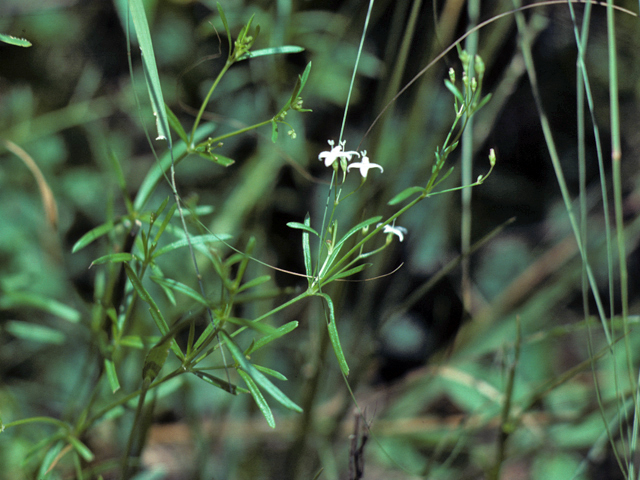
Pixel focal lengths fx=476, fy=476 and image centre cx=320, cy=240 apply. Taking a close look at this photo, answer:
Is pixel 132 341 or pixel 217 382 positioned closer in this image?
pixel 217 382

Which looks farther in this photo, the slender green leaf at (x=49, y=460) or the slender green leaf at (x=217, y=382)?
the slender green leaf at (x=49, y=460)

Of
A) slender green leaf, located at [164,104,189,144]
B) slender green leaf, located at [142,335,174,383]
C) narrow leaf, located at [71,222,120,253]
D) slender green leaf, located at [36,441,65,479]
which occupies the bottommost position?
slender green leaf, located at [36,441,65,479]

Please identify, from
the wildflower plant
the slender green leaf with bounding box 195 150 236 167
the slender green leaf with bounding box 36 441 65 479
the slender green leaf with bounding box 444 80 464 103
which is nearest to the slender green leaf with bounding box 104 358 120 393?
the wildflower plant

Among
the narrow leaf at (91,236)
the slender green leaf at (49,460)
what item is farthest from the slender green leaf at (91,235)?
the slender green leaf at (49,460)

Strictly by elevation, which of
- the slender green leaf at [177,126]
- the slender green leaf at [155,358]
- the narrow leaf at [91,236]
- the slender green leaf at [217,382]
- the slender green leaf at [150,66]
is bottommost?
the slender green leaf at [217,382]

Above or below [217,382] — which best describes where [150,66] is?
above

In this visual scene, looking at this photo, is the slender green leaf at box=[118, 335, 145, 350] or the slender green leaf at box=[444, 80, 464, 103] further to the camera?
the slender green leaf at box=[118, 335, 145, 350]

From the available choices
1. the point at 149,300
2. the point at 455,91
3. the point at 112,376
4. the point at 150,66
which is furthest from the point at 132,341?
the point at 455,91

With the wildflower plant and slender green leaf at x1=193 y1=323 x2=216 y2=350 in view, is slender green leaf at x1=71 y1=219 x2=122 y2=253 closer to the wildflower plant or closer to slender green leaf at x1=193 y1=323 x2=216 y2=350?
the wildflower plant

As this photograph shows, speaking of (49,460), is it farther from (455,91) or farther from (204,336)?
(455,91)

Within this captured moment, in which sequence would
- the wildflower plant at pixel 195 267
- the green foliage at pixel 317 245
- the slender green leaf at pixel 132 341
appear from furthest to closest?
the green foliage at pixel 317 245
the slender green leaf at pixel 132 341
the wildflower plant at pixel 195 267

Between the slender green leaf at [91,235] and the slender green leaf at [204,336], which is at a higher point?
the slender green leaf at [91,235]

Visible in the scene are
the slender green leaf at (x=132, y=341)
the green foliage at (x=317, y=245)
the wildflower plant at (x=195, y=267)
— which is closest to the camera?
the wildflower plant at (x=195, y=267)

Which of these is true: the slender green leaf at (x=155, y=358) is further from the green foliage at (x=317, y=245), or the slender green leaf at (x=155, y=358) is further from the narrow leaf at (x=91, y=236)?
the green foliage at (x=317, y=245)
